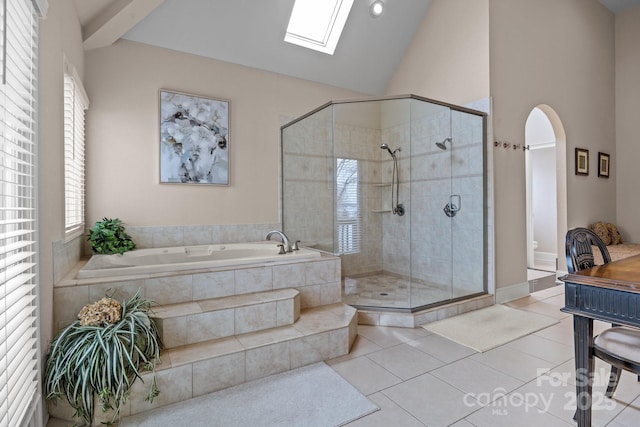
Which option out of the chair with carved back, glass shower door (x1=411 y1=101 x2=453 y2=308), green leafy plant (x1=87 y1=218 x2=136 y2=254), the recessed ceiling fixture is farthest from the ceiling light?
green leafy plant (x1=87 y1=218 x2=136 y2=254)

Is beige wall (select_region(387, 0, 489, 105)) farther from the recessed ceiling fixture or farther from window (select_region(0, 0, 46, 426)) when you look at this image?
window (select_region(0, 0, 46, 426))

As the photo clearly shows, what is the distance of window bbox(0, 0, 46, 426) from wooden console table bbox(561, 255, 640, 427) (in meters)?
2.17

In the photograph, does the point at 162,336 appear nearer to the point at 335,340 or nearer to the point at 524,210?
the point at 335,340

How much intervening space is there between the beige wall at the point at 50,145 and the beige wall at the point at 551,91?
12.2 ft

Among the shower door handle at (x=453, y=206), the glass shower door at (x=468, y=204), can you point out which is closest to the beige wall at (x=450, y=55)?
the glass shower door at (x=468, y=204)

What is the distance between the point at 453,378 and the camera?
200cm

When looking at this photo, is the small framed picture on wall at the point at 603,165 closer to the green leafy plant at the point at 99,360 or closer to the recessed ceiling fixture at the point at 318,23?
A: the recessed ceiling fixture at the point at 318,23

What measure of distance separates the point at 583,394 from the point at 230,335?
1.90 meters

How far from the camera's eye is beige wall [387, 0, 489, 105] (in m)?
3.48

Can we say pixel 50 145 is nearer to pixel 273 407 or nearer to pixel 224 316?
pixel 224 316

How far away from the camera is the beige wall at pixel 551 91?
353cm

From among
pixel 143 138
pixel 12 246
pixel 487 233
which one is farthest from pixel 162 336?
pixel 487 233

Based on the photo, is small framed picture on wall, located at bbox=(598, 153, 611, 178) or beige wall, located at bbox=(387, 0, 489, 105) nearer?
beige wall, located at bbox=(387, 0, 489, 105)

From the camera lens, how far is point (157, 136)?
10.6 ft
